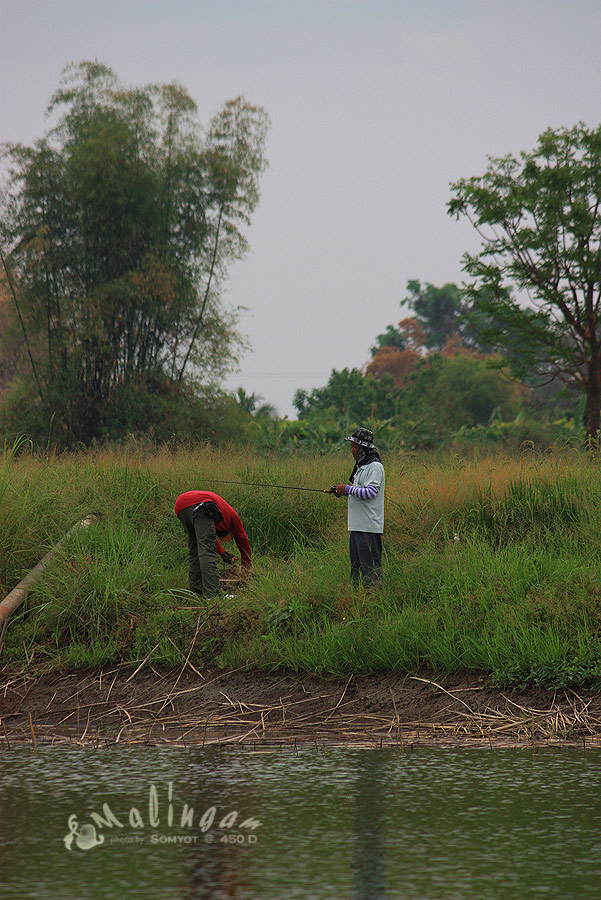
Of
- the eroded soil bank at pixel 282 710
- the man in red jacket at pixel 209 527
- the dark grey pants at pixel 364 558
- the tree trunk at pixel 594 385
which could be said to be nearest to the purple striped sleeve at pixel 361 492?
the dark grey pants at pixel 364 558

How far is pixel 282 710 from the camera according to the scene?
771 cm

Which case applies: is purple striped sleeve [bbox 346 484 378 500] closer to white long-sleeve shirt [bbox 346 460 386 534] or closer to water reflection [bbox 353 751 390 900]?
white long-sleeve shirt [bbox 346 460 386 534]

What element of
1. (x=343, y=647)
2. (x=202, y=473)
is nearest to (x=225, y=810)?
(x=343, y=647)

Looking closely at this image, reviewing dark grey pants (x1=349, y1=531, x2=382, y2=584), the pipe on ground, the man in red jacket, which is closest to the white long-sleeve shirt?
dark grey pants (x1=349, y1=531, x2=382, y2=584)

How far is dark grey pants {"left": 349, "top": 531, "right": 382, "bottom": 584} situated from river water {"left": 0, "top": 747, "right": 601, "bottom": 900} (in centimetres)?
291

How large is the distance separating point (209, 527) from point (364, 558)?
4.94ft

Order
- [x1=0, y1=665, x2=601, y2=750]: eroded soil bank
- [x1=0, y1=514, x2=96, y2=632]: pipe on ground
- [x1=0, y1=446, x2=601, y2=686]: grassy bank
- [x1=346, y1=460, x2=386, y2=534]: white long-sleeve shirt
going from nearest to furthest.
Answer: [x1=0, y1=665, x2=601, y2=750]: eroded soil bank < [x1=0, y1=446, x2=601, y2=686]: grassy bank < [x1=346, y1=460, x2=386, y2=534]: white long-sleeve shirt < [x1=0, y1=514, x2=96, y2=632]: pipe on ground

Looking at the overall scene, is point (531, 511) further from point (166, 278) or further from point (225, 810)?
point (166, 278)

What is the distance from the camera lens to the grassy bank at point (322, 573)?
27.0 feet

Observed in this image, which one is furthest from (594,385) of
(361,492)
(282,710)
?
(282,710)

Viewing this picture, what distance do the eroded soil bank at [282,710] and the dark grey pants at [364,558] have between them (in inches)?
55.2

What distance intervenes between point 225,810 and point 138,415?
72.2 feet

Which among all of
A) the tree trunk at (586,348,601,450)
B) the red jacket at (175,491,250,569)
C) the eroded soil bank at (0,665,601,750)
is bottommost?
the eroded soil bank at (0,665,601,750)

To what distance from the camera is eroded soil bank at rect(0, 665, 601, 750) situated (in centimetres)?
702
